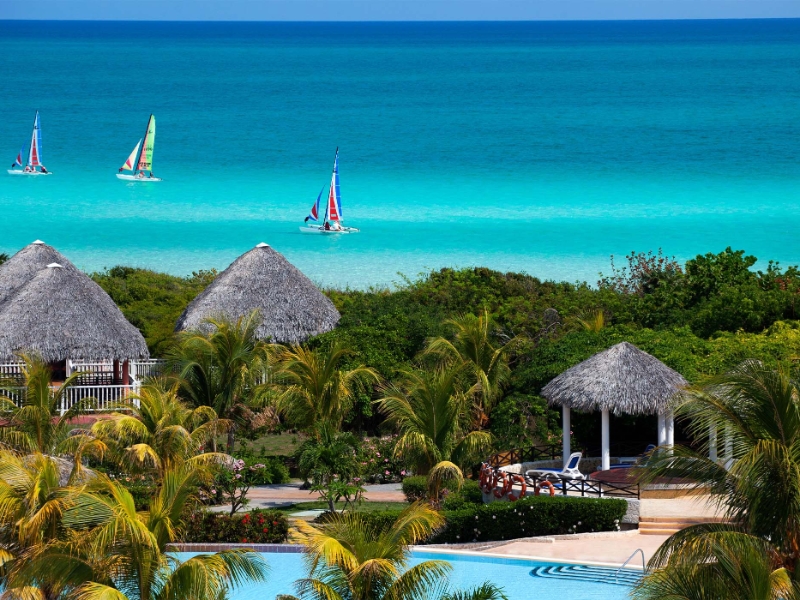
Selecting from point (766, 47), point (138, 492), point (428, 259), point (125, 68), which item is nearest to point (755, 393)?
point (138, 492)

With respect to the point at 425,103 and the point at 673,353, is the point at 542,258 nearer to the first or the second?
the point at 673,353

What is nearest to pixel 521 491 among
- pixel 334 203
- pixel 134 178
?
pixel 334 203

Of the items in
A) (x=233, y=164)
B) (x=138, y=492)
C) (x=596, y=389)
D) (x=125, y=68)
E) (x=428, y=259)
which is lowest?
(x=138, y=492)

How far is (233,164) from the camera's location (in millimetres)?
70000

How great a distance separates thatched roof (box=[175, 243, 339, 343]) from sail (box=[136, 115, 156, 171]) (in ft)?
121

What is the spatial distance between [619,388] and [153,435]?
21.5 feet

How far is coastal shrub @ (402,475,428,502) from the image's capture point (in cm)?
1895

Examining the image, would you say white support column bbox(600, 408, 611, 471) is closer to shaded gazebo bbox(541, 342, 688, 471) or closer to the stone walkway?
shaded gazebo bbox(541, 342, 688, 471)

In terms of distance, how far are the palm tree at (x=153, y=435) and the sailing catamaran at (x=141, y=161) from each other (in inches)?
1778

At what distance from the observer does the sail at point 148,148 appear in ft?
202

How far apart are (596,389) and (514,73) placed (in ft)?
358

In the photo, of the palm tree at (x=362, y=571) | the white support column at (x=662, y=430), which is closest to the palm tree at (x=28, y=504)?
the palm tree at (x=362, y=571)

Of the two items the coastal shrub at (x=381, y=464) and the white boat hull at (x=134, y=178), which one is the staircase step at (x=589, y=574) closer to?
the coastal shrub at (x=381, y=464)

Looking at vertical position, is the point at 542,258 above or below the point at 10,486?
above
